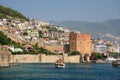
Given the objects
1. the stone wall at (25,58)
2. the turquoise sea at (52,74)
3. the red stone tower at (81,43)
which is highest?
the red stone tower at (81,43)

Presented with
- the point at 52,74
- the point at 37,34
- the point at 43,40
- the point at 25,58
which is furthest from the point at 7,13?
the point at 52,74

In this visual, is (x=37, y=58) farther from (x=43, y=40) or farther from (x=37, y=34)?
(x=37, y=34)

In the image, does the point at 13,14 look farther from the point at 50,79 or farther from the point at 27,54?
the point at 50,79

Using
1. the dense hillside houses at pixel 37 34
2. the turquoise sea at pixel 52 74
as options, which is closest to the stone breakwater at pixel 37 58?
the dense hillside houses at pixel 37 34

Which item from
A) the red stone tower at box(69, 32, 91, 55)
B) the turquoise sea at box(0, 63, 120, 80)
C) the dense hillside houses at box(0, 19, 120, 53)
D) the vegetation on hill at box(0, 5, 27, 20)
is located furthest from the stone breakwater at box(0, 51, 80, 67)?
the vegetation on hill at box(0, 5, 27, 20)

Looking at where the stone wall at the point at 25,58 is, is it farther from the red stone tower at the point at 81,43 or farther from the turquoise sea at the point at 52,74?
the turquoise sea at the point at 52,74

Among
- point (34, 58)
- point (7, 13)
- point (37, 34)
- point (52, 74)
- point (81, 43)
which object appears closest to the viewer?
point (52, 74)

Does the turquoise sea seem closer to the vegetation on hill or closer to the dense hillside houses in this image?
the dense hillside houses

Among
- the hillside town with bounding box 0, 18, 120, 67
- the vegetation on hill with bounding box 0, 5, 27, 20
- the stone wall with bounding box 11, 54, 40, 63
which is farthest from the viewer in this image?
the vegetation on hill with bounding box 0, 5, 27, 20

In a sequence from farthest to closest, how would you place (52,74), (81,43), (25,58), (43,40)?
(43,40), (81,43), (25,58), (52,74)

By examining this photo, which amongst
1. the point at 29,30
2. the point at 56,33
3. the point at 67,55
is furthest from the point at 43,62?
the point at 56,33

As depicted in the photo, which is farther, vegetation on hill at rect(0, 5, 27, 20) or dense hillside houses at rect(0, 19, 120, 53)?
vegetation on hill at rect(0, 5, 27, 20)

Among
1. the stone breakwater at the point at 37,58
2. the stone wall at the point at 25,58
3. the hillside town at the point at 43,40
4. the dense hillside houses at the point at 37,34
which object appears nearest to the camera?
the stone wall at the point at 25,58

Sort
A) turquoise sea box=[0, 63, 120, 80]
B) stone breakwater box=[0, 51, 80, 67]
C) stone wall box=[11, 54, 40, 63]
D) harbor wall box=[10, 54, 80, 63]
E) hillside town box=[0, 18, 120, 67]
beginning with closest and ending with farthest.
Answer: turquoise sea box=[0, 63, 120, 80], stone wall box=[11, 54, 40, 63], stone breakwater box=[0, 51, 80, 67], harbor wall box=[10, 54, 80, 63], hillside town box=[0, 18, 120, 67]
